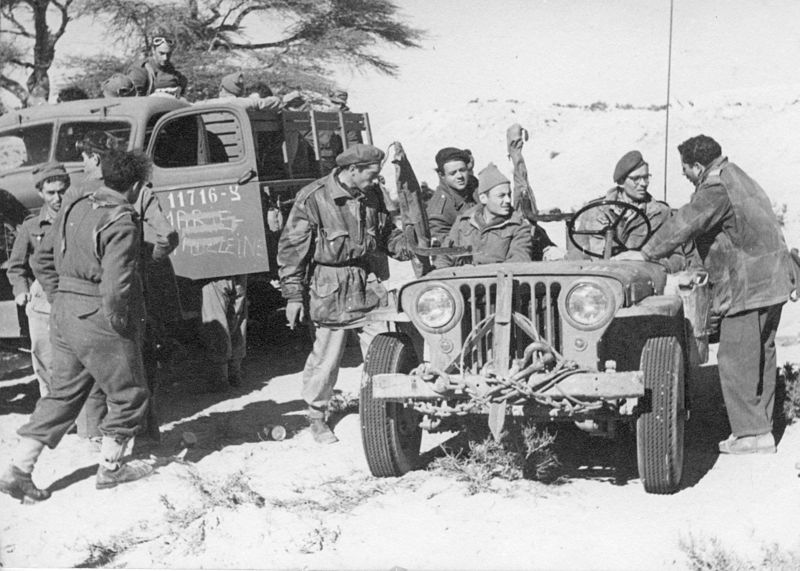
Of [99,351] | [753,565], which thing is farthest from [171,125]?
[753,565]

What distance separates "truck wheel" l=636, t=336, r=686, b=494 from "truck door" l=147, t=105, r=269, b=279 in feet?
12.7

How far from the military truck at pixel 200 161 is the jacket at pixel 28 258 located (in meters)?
1.52

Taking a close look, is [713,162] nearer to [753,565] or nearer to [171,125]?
[753,565]

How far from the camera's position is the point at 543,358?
4.80 metres

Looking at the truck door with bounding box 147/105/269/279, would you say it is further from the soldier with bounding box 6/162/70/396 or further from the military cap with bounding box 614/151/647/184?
the military cap with bounding box 614/151/647/184

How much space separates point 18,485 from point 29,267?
1704 mm

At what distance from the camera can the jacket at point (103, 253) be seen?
5.37 metres

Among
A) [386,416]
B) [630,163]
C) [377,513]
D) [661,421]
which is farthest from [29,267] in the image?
[661,421]

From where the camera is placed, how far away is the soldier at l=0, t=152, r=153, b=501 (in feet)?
17.7

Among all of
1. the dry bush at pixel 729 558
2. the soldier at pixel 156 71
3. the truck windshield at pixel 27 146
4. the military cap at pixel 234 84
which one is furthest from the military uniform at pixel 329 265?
the soldier at pixel 156 71

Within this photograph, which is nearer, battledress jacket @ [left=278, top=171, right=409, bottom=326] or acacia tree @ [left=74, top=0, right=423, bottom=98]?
battledress jacket @ [left=278, top=171, right=409, bottom=326]

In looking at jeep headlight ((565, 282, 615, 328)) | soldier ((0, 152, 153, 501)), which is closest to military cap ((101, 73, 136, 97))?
soldier ((0, 152, 153, 501))

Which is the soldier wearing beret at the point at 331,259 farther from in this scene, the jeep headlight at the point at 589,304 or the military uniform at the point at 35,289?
the jeep headlight at the point at 589,304

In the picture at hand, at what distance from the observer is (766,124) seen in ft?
70.9
